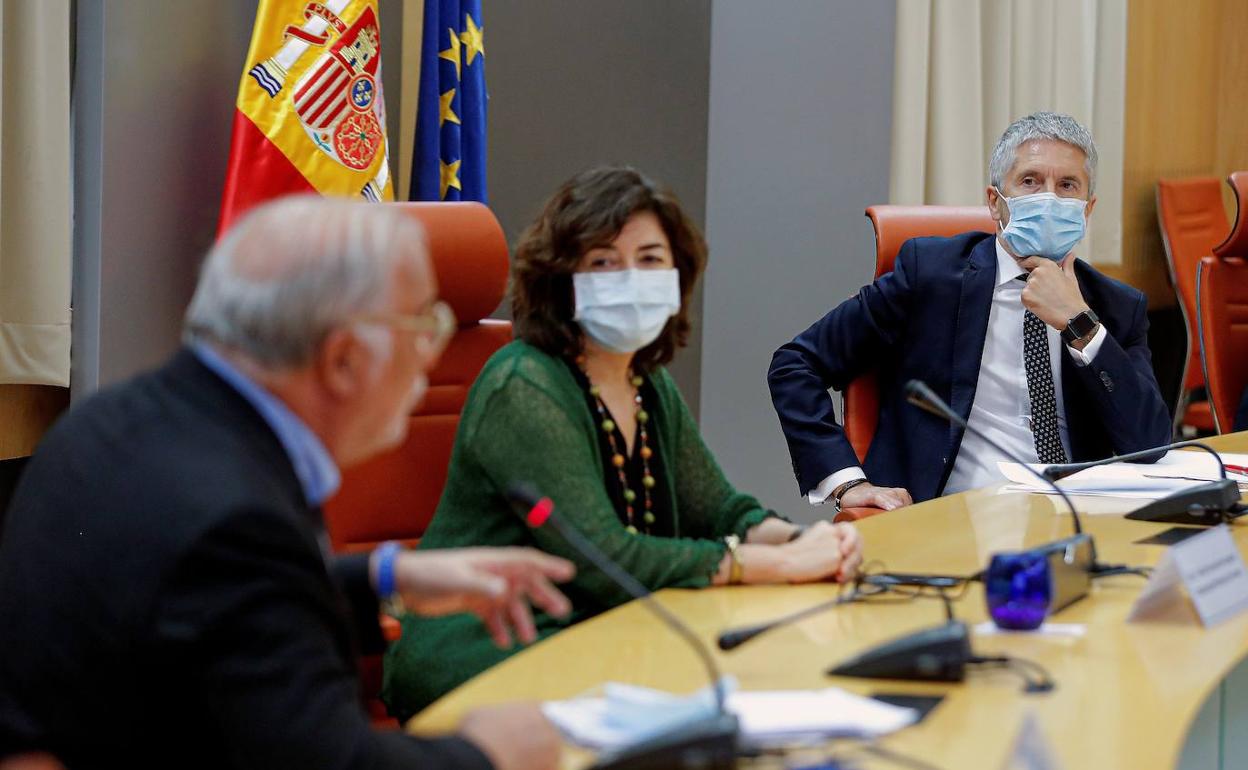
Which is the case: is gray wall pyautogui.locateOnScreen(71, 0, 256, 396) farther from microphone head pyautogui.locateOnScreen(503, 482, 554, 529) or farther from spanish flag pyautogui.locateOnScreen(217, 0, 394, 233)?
microphone head pyautogui.locateOnScreen(503, 482, 554, 529)

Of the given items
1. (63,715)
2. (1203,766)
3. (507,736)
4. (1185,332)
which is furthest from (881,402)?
(1185,332)

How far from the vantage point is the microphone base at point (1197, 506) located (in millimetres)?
2188

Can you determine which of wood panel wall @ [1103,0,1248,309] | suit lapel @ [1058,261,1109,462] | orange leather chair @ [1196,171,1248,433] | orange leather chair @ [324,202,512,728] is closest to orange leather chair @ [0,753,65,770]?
orange leather chair @ [324,202,512,728]

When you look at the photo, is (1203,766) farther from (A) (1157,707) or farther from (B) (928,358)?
(B) (928,358)

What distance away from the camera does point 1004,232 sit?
9.87 feet

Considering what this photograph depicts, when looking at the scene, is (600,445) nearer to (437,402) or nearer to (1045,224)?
(437,402)

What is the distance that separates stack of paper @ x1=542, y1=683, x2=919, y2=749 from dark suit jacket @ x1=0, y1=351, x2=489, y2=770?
15 cm

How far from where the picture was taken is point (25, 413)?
2.79m

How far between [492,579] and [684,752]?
0.35 m

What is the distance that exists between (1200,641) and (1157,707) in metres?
0.27

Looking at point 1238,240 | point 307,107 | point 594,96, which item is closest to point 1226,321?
point 1238,240

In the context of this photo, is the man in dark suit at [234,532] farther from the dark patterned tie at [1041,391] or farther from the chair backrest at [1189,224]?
the chair backrest at [1189,224]

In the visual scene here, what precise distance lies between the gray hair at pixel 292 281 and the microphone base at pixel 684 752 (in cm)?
37

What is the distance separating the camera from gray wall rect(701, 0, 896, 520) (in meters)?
4.58
